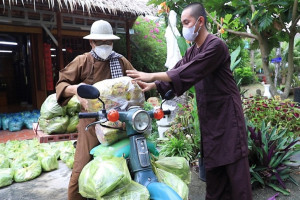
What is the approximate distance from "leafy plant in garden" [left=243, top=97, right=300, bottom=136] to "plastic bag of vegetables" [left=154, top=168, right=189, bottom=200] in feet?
8.14

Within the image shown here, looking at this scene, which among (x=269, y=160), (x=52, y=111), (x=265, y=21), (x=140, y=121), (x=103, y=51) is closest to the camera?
(x=140, y=121)

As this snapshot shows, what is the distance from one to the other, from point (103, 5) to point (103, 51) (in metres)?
5.64

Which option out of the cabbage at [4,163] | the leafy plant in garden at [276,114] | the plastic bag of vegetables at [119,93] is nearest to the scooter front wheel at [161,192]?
the plastic bag of vegetables at [119,93]

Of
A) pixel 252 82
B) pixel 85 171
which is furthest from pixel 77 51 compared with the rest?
pixel 252 82

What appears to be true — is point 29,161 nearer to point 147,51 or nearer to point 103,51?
point 103,51

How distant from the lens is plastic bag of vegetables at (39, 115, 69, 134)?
9.23ft

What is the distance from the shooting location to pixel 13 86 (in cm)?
1149

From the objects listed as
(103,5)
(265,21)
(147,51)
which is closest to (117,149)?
(265,21)

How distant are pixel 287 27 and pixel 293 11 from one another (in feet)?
2.25

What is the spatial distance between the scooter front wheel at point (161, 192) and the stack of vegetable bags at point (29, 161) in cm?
282

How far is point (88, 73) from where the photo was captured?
7.18ft

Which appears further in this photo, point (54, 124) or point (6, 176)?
point (6, 176)

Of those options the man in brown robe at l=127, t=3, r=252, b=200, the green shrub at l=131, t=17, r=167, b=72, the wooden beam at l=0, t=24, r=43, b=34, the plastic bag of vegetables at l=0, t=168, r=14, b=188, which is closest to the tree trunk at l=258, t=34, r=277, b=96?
the man in brown robe at l=127, t=3, r=252, b=200

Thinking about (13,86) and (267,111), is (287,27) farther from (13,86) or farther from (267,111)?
(13,86)
